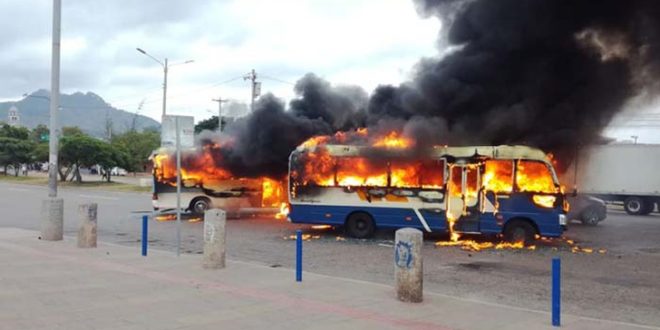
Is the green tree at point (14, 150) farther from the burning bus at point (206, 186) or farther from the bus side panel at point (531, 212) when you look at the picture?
the bus side panel at point (531, 212)

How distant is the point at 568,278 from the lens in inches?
396

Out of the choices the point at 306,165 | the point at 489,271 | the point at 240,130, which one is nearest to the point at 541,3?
the point at 306,165

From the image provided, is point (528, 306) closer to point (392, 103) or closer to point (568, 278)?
point (568, 278)

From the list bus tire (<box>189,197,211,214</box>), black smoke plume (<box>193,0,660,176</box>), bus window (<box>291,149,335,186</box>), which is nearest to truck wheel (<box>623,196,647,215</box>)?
black smoke plume (<box>193,0,660,176</box>)

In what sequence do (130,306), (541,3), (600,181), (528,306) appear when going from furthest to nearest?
1. (600,181)
2. (541,3)
3. (528,306)
4. (130,306)

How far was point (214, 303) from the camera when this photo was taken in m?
7.16

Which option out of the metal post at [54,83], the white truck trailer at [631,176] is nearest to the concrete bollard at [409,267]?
the metal post at [54,83]

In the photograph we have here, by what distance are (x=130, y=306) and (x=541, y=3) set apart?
45.3 feet

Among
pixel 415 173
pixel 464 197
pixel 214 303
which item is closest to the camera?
pixel 214 303

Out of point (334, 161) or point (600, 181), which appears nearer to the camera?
point (334, 161)

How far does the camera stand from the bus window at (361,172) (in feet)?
48.7

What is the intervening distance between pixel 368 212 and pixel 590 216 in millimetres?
8950

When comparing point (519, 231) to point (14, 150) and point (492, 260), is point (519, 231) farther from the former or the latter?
point (14, 150)

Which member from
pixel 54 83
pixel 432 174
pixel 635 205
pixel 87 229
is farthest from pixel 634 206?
pixel 54 83
